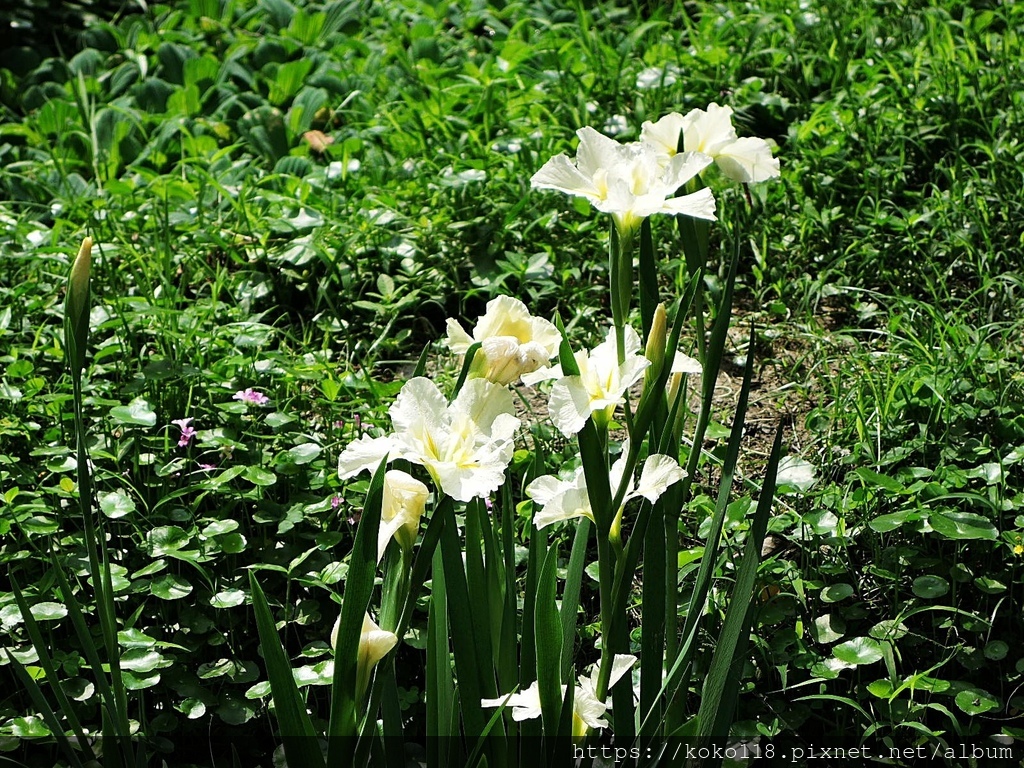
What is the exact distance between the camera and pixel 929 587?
58.4 inches

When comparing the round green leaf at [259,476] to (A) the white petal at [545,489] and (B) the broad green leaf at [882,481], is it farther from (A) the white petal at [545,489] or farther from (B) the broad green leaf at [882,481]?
(B) the broad green leaf at [882,481]

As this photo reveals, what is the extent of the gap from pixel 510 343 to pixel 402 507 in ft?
0.57

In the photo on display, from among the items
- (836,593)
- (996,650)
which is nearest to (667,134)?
(836,593)

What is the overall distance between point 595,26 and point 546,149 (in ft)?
3.40

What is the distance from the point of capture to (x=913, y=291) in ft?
7.61

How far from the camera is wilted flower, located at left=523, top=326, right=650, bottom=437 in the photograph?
0.87 meters

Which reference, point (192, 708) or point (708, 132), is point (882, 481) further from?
point (192, 708)

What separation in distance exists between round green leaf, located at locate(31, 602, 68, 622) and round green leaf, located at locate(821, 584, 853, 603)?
3.51 ft

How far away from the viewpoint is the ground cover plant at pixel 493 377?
Answer: 3.46 feet

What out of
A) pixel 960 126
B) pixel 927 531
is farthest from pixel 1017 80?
pixel 927 531

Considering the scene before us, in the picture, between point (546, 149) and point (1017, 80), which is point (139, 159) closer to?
point (546, 149)

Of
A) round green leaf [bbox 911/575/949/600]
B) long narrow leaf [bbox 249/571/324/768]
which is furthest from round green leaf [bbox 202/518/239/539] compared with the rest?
round green leaf [bbox 911/575/949/600]

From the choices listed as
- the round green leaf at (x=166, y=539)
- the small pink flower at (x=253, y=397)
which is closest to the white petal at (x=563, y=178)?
the round green leaf at (x=166, y=539)

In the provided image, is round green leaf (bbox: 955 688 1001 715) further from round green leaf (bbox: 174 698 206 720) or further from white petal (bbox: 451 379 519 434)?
round green leaf (bbox: 174 698 206 720)
